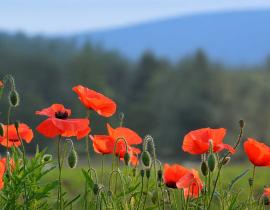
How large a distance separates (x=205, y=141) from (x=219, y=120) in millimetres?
42955

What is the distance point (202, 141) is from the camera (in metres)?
2.01

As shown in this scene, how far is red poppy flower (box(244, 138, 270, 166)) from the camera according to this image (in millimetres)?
2084

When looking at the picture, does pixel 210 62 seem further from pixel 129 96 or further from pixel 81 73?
pixel 81 73

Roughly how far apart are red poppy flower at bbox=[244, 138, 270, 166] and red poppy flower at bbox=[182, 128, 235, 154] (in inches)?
4.1

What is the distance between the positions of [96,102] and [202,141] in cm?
34

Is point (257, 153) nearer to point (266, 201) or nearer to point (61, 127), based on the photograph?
point (266, 201)

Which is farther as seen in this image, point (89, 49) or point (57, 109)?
point (89, 49)

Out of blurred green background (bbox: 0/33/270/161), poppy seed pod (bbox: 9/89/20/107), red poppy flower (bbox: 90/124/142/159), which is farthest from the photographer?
blurred green background (bbox: 0/33/270/161)

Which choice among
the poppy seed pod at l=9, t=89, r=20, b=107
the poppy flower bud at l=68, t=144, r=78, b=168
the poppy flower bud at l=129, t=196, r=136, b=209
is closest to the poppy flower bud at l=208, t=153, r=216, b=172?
the poppy flower bud at l=129, t=196, r=136, b=209

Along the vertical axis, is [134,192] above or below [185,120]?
above

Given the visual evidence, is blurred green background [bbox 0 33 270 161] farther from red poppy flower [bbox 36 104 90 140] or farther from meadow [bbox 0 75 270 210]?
red poppy flower [bbox 36 104 90 140]

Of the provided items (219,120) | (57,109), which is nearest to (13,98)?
(57,109)

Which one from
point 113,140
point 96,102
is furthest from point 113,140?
point 96,102

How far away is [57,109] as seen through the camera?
6.88 feet
